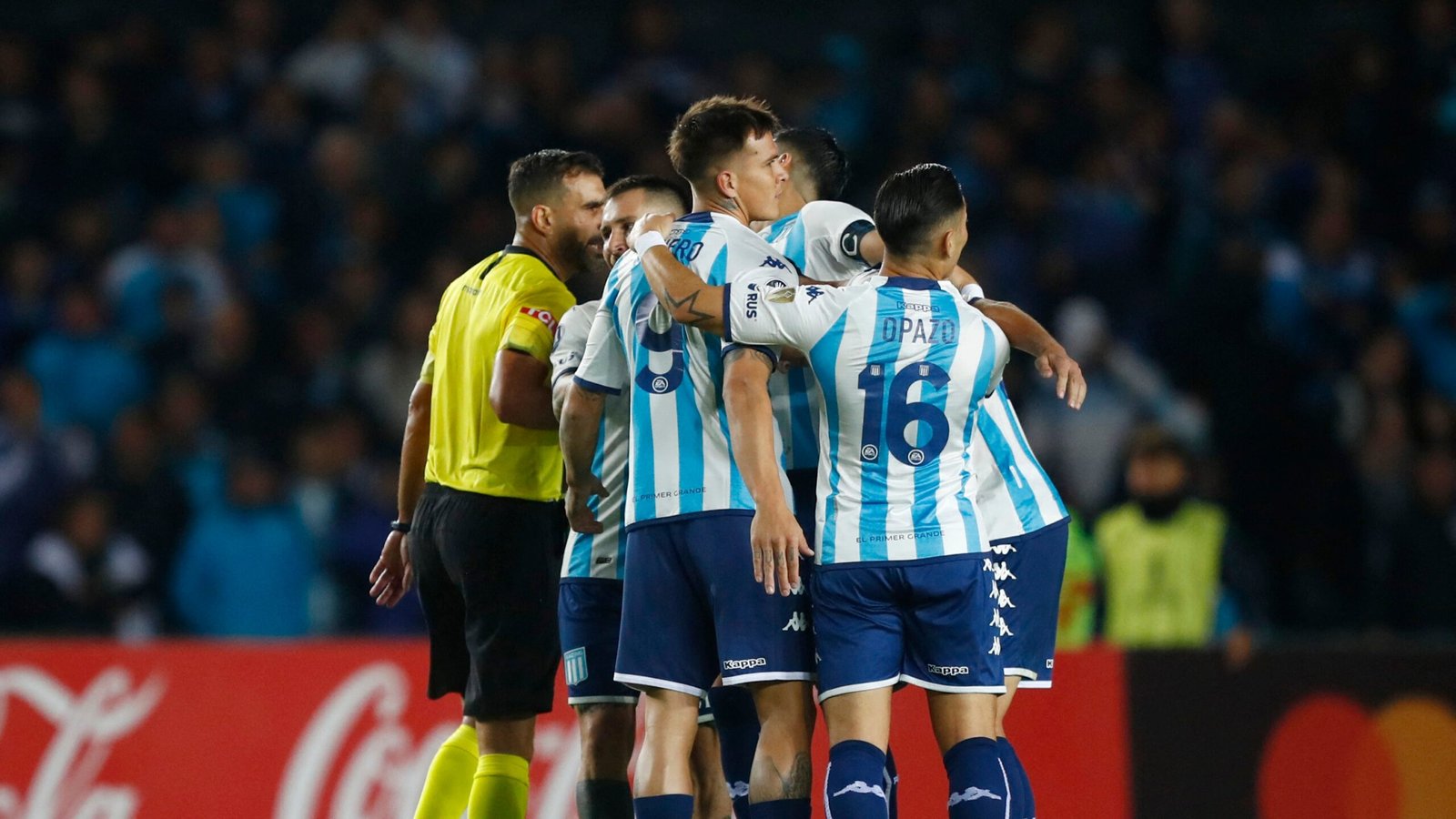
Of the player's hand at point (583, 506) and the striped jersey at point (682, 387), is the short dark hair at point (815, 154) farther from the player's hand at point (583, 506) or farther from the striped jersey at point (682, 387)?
the player's hand at point (583, 506)

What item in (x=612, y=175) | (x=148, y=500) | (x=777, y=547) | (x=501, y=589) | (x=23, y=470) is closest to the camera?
(x=777, y=547)

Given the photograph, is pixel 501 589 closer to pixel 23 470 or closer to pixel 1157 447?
pixel 1157 447

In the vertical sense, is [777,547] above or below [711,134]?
below

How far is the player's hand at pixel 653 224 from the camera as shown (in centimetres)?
529

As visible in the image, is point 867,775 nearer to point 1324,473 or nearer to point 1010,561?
point 1010,561

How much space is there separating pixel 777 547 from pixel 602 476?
100 centimetres

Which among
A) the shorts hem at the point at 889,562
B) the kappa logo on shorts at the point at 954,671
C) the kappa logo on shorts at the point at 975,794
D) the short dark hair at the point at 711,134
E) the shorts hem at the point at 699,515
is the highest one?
the short dark hair at the point at 711,134

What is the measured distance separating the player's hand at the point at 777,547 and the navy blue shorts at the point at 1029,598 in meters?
0.91

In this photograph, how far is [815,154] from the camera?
19.7 feet

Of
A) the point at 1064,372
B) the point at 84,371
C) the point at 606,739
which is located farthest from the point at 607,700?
the point at 84,371

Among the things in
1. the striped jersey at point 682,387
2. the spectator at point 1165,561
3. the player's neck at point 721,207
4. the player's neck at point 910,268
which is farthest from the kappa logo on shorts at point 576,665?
the spectator at point 1165,561

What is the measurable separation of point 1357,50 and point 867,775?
913cm

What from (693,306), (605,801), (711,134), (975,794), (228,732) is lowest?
(228,732)

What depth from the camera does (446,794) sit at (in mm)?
5957
